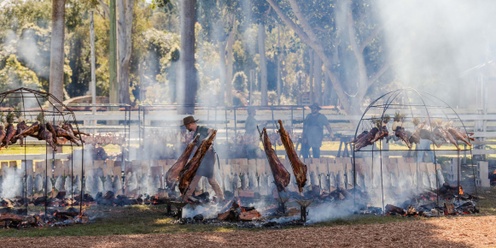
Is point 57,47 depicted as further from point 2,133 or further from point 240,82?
point 240,82

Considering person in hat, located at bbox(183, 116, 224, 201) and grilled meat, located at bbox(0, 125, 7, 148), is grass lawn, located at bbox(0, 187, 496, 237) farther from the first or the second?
grilled meat, located at bbox(0, 125, 7, 148)

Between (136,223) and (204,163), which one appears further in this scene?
(204,163)

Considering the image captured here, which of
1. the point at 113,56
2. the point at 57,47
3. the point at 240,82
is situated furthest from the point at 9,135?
the point at 240,82

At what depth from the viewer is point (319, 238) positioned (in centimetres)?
1276

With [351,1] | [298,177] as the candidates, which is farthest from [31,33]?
[298,177]

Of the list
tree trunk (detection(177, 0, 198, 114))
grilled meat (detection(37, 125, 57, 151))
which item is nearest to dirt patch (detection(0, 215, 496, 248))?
grilled meat (detection(37, 125, 57, 151))

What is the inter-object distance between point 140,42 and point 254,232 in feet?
212

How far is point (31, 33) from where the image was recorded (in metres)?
64.8

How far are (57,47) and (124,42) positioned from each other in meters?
18.0

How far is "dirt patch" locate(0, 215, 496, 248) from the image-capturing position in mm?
12258

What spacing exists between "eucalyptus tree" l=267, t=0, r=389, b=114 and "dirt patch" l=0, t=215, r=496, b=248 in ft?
49.6

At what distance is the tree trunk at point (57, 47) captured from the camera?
88.9ft

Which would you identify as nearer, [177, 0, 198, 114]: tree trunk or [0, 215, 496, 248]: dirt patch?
[0, 215, 496, 248]: dirt patch

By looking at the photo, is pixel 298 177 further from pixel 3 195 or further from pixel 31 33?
pixel 31 33
